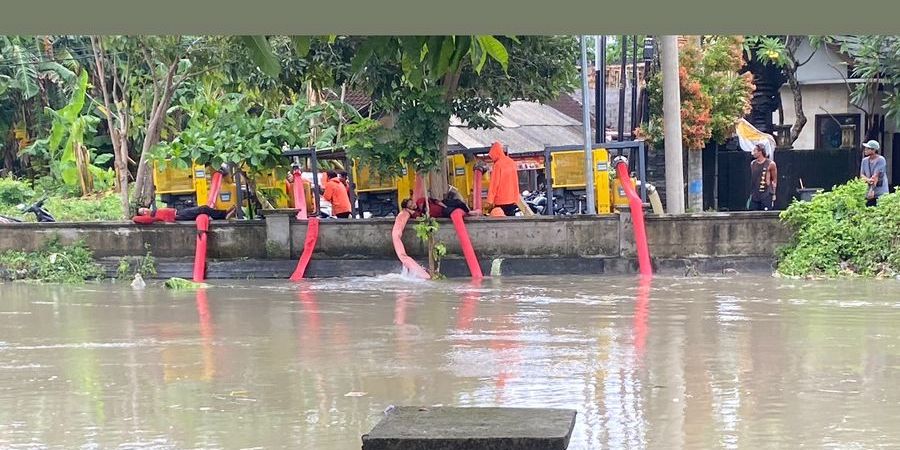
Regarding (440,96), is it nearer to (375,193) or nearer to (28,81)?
(375,193)

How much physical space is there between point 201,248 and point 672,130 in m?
7.68

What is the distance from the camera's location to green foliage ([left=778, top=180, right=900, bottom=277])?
16.7 meters

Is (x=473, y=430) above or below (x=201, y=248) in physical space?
below

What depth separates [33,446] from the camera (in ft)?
24.2

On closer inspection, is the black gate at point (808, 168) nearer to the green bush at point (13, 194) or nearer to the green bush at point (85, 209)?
the green bush at point (85, 209)

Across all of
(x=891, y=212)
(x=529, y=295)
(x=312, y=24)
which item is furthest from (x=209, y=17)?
(x=891, y=212)

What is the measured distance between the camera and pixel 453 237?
17938 millimetres

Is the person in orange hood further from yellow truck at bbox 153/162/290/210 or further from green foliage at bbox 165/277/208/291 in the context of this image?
green foliage at bbox 165/277/208/291

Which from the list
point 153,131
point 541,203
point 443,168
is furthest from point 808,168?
point 153,131

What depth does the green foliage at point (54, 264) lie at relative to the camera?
17.9 metres

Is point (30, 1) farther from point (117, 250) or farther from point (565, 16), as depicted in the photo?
point (117, 250)

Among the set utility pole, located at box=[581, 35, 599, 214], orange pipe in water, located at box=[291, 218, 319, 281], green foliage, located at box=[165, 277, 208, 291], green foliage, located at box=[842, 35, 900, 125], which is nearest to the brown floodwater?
green foliage, located at box=[165, 277, 208, 291]

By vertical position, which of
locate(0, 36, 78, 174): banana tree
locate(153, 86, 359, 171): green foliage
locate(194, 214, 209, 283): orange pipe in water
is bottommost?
locate(194, 214, 209, 283): orange pipe in water

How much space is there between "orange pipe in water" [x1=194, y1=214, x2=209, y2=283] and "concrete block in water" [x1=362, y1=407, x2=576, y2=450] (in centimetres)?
1155
